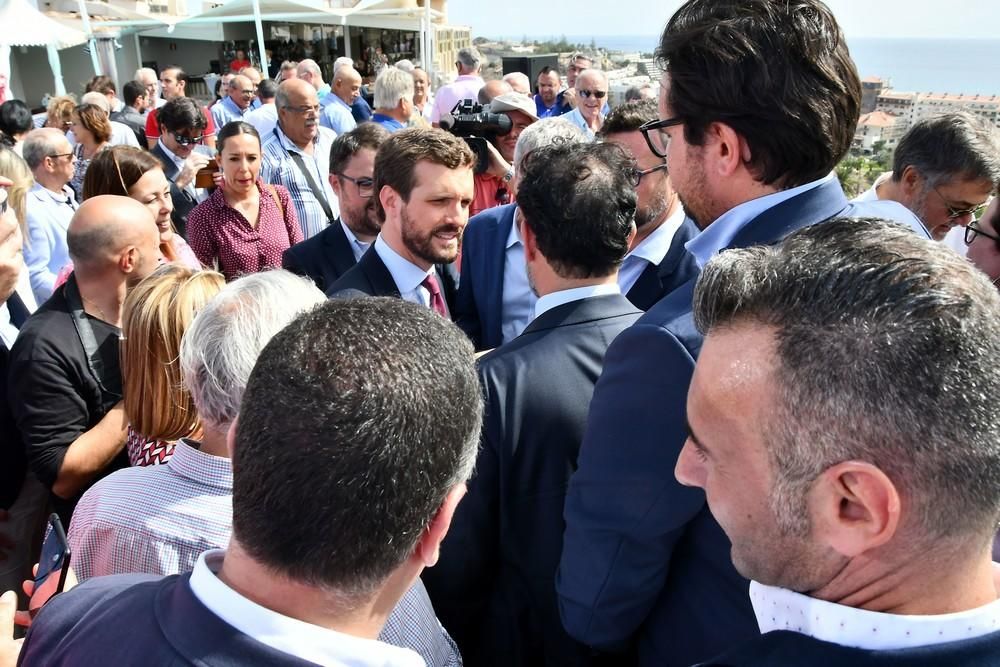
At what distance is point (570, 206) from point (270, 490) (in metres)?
1.27

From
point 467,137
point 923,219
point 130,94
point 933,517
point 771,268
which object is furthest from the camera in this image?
point 130,94

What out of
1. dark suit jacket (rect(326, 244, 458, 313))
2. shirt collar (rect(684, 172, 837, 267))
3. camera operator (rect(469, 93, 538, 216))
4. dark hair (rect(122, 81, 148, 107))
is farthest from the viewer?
dark hair (rect(122, 81, 148, 107))

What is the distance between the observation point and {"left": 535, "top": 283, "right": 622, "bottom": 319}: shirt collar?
1.95m

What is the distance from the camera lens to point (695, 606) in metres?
1.50

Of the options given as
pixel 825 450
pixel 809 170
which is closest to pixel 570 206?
pixel 809 170

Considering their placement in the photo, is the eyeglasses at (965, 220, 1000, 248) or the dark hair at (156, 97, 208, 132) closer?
the eyeglasses at (965, 220, 1000, 248)

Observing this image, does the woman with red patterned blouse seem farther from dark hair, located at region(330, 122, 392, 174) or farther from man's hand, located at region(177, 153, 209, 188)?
man's hand, located at region(177, 153, 209, 188)

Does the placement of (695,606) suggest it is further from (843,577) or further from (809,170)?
(809,170)

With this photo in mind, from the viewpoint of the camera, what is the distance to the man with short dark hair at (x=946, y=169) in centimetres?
293

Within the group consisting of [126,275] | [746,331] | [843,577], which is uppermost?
[746,331]

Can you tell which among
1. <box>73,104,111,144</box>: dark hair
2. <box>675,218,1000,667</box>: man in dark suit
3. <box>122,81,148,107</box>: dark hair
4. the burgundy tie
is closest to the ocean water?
the burgundy tie

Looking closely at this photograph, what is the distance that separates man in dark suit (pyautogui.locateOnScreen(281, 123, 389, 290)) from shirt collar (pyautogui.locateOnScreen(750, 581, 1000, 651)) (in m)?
2.69

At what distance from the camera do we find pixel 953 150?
2.96 m

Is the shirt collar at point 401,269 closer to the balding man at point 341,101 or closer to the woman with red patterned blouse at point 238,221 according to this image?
the woman with red patterned blouse at point 238,221
